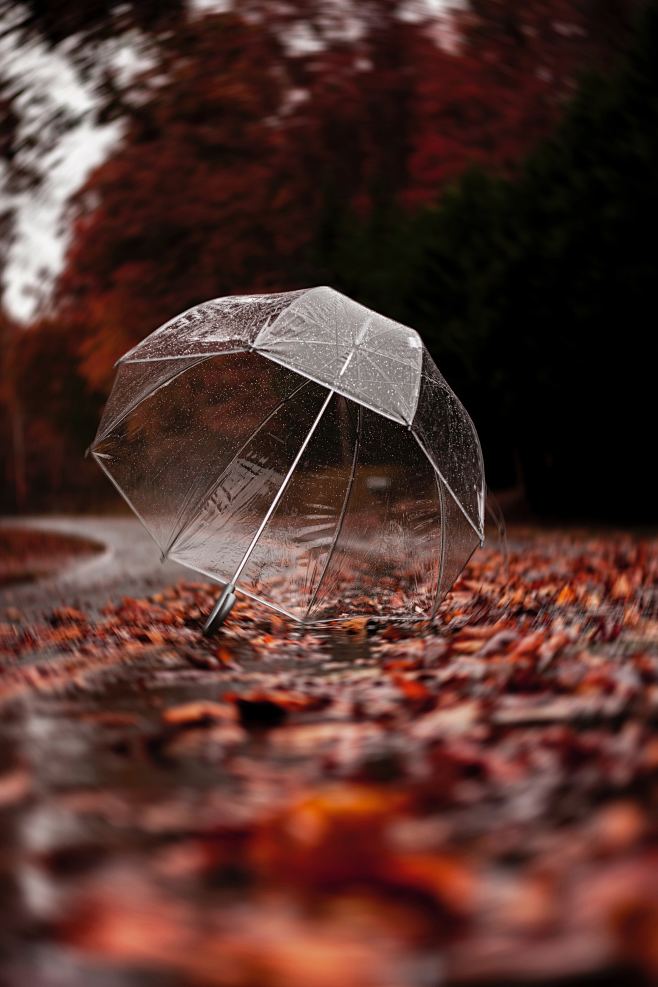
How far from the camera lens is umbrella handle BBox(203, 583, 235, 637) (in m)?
4.17

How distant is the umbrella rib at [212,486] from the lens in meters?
4.47

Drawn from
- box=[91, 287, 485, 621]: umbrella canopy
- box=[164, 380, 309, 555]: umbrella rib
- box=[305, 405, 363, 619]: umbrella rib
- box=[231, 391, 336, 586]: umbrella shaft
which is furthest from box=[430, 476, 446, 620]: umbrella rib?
box=[164, 380, 309, 555]: umbrella rib

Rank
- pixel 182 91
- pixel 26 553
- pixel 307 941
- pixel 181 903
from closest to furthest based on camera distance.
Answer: pixel 307 941 < pixel 181 903 < pixel 26 553 < pixel 182 91

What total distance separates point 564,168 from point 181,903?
16068 mm

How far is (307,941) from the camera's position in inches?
57.9

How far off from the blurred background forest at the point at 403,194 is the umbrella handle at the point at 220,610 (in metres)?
6.90

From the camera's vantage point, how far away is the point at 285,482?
172 inches

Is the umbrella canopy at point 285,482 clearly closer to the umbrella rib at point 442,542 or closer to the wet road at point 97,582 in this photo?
the umbrella rib at point 442,542

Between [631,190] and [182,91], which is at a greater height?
[182,91]

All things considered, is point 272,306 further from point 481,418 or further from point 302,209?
point 302,209

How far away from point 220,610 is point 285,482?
68cm

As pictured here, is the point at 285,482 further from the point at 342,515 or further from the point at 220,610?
the point at 220,610

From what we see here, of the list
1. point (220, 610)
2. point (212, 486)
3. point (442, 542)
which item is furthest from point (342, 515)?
point (220, 610)

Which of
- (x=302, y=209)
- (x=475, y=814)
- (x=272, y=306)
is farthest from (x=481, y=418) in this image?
(x=302, y=209)
